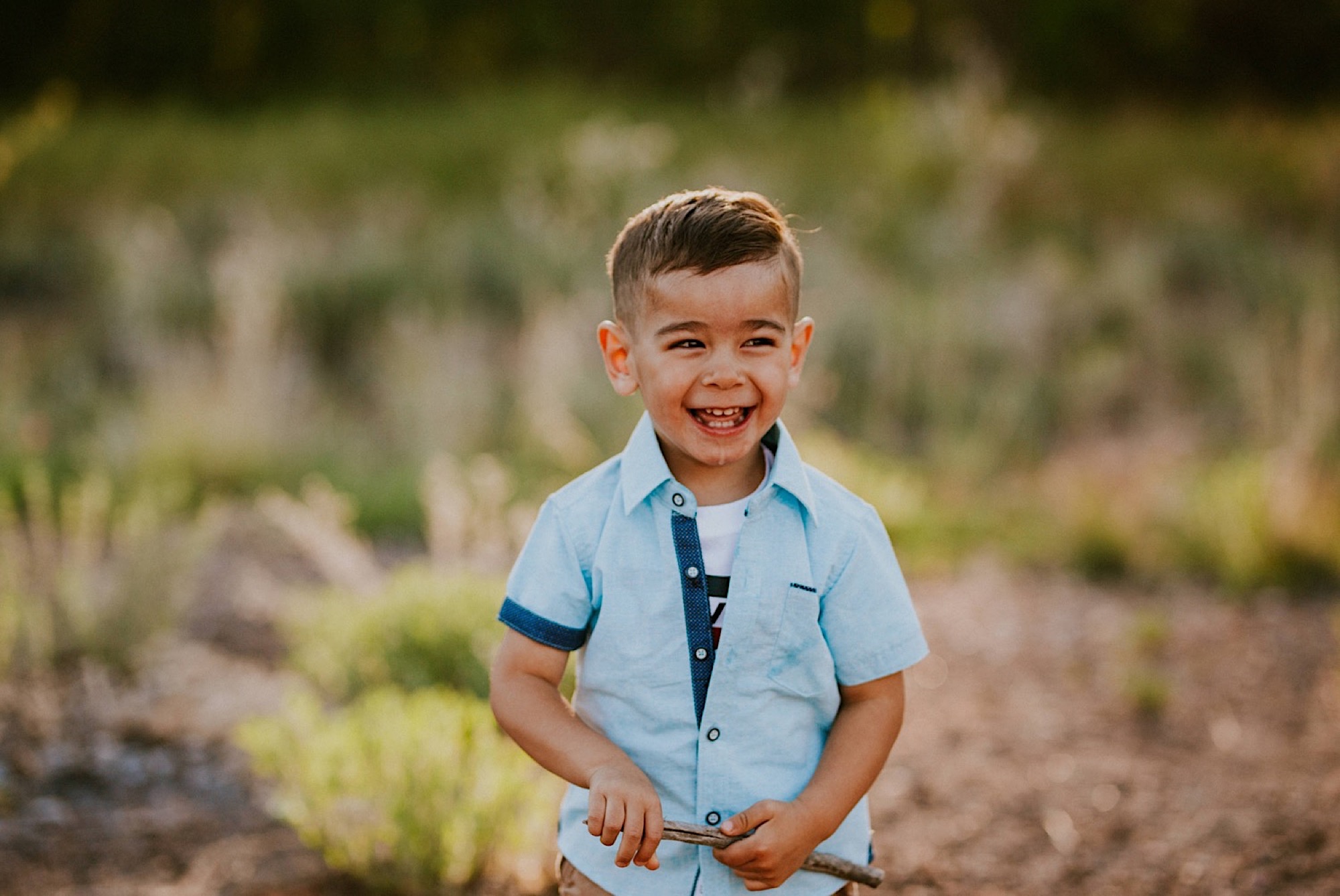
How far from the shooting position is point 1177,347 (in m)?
8.05

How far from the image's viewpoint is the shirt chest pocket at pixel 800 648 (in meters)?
1.70

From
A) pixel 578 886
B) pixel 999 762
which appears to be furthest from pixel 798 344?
pixel 999 762

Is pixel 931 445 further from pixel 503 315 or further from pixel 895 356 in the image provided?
pixel 503 315

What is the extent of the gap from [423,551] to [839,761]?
12.1 feet

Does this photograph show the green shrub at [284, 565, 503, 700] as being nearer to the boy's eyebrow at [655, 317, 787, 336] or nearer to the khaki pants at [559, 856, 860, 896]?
the khaki pants at [559, 856, 860, 896]

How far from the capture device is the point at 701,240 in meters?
1.61

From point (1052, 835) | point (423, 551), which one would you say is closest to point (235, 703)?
point (423, 551)

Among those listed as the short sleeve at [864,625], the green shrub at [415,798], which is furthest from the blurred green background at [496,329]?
the short sleeve at [864,625]

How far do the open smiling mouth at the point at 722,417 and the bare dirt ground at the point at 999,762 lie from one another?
1478mm

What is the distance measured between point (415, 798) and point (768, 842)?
108 cm

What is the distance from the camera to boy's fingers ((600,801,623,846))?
153 centimetres

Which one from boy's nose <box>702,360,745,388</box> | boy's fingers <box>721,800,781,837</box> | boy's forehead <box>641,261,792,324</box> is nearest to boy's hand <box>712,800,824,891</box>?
boy's fingers <box>721,800,781,837</box>

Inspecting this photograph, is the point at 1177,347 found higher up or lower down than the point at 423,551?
higher up

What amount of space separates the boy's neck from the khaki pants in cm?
58
